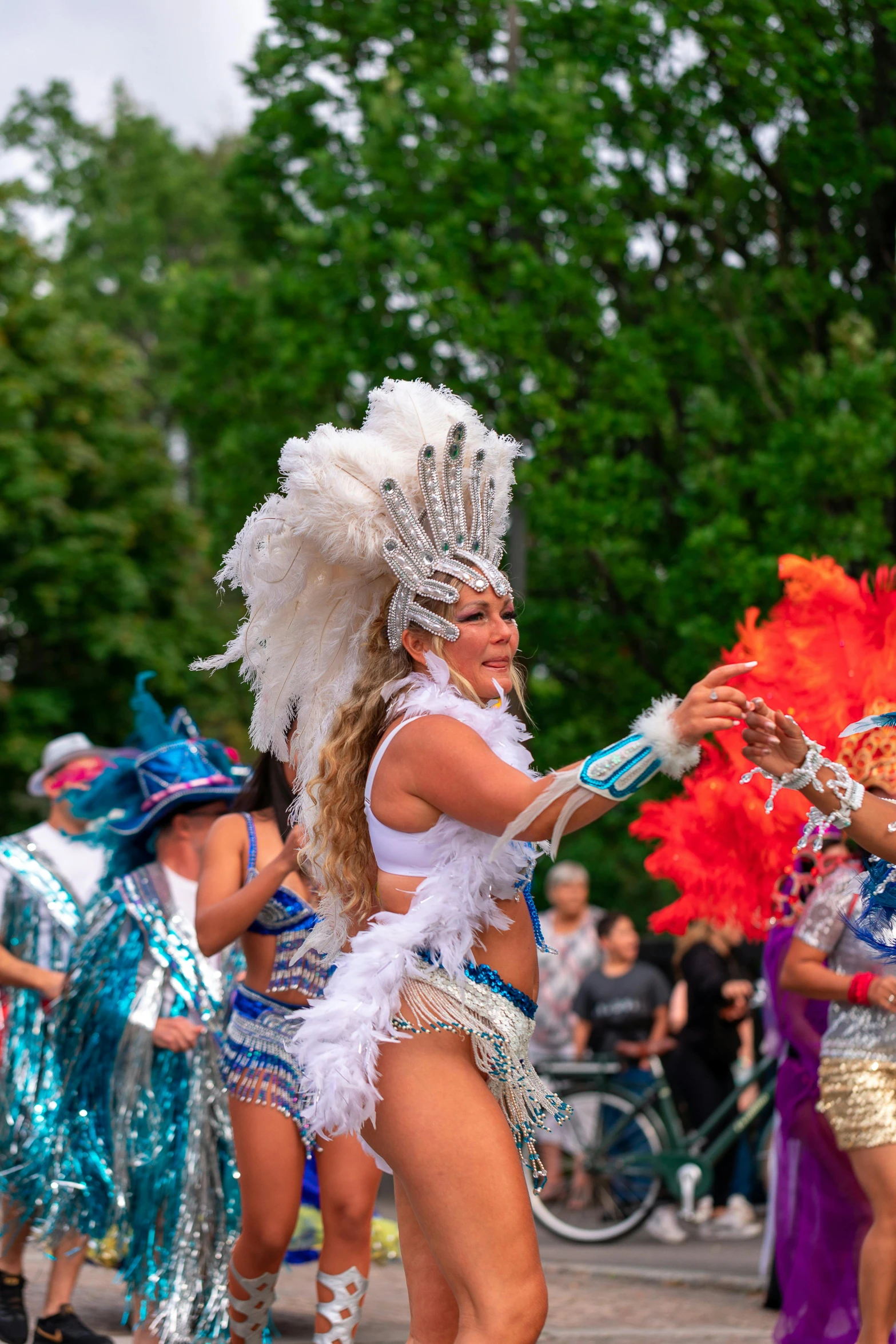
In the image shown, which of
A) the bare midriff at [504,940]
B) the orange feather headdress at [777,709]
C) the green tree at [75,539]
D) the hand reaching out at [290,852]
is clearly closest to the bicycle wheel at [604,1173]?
the orange feather headdress at [777,709]

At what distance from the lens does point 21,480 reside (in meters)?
17.8

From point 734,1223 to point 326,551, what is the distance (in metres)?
6.52

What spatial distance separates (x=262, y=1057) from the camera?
4.06m

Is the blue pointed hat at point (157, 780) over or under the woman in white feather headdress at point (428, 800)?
over

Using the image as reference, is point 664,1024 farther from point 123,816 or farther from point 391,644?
point 391,644

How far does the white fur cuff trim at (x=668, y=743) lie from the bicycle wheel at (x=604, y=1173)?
6074 mm

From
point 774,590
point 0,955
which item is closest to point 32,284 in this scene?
point 774,590

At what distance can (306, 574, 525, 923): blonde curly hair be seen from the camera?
3.13 meters

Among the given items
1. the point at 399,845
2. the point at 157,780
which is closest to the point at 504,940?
the point at 399,845

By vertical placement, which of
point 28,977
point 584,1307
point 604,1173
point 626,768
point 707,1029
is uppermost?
point 707,1029

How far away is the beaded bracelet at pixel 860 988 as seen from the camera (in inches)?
172

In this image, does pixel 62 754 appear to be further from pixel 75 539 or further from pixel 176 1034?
pixel 75 539

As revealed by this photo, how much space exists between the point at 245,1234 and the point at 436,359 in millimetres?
8802

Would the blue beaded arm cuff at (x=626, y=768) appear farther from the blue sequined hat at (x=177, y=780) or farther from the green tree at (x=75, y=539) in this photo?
the green tree at (x=75, y=539)
